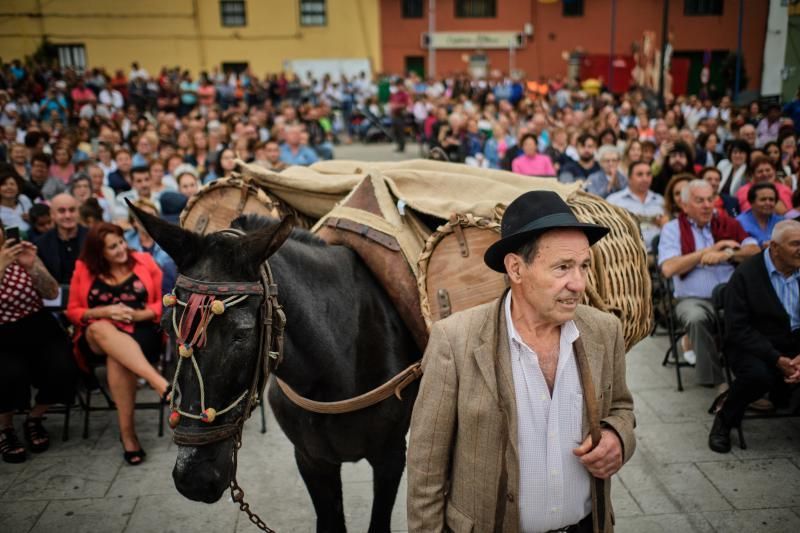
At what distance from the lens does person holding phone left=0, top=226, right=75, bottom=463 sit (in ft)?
17.0

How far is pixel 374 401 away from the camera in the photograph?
3.24 metres

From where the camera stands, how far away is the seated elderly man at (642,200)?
8.00 m

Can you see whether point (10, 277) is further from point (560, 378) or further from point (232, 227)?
point (560, 378)

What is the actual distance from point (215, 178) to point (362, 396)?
6830 mm

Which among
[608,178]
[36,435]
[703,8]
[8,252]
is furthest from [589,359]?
[703,8]

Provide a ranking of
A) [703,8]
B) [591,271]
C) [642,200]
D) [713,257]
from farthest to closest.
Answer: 1. [703,8]
2. [642,200]
3. [713,257]
4. [591,271]

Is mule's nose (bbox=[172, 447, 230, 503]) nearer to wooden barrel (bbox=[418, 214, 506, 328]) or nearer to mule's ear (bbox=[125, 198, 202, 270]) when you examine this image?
mule's ear (bbox=[125, 198, 202, 270])

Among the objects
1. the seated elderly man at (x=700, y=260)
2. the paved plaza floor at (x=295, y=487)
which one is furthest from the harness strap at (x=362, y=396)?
the seated elderly man at (x=700, y=260)

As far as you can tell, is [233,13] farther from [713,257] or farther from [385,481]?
[385,481]

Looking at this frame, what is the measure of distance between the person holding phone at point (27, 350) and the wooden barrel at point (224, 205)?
6.00 ft

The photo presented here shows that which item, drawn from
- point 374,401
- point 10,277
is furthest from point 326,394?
point 10,277

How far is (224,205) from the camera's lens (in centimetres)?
416

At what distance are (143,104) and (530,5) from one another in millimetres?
20519

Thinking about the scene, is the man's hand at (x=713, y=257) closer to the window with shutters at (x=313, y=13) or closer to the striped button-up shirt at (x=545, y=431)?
the striped button-up shirt at (x=545, y=431)
